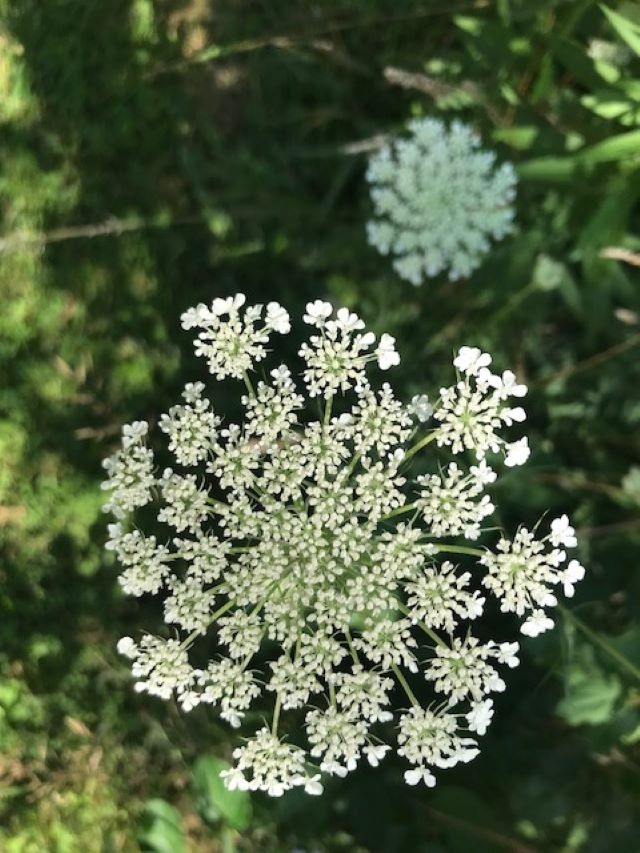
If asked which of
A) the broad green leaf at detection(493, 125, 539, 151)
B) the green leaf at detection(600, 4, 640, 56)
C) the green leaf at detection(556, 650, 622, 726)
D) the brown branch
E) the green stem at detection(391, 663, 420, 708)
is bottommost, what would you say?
the green leaf at detection(556, 650, 622, 726)

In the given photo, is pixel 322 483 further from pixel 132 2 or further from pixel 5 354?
pixel 132 2

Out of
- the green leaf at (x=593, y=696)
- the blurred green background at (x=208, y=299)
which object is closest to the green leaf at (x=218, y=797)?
the blurred green background at (x=208, y=299)

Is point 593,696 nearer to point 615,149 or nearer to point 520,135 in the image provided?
point 615,149

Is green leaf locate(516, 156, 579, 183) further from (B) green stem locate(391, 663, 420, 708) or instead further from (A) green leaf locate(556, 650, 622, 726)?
(B) green stem locate(391, 663, 420, 708)

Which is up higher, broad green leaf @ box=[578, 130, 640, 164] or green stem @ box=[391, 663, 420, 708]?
broad green leaf @ box=[578, 130, 640, 164]

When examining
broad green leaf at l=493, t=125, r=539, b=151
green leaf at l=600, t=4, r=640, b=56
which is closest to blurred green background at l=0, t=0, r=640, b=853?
broad green leaf at l=493, t=125, r=539, b=151

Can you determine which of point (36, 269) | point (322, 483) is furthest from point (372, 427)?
point (36, 269)

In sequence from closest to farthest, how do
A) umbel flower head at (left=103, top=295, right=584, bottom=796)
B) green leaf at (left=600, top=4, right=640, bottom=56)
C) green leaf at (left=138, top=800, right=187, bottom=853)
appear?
umbel flower head at (left=103, top=295, right=584, bottom=796) → green leaf at (left=600, top=4, right=640, bottom=56) → green leaf at (left=138, top=800, right=187, bottom=853)

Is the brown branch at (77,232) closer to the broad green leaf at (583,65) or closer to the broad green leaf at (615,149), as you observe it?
the broad green leaf at (583,65)
